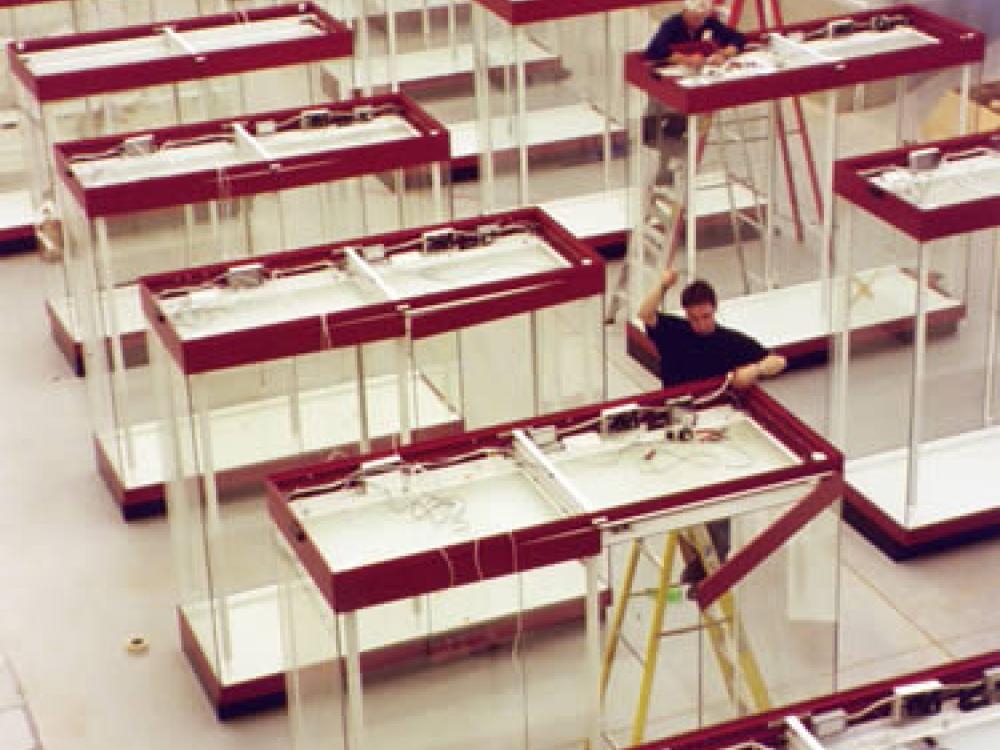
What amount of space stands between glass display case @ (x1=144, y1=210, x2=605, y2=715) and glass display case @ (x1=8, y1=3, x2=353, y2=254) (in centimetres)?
270

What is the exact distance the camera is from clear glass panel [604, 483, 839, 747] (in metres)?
7.55

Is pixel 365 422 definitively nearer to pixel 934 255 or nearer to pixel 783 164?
pixel 934 255

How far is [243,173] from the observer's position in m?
10.2

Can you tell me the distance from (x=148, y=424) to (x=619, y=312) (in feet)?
9.78

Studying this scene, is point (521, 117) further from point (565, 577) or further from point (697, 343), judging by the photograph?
point (565, 577)

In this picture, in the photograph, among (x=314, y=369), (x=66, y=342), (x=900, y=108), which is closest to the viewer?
(x=314, y=369)

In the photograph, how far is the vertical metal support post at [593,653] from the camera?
739 cm

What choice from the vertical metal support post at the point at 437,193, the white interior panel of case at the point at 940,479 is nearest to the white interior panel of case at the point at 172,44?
the vertical metal support post at the point at 437,193

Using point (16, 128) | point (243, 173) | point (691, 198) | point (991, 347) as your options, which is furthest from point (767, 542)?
point (16, 128)

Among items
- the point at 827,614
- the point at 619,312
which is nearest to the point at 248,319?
the point at 827,614

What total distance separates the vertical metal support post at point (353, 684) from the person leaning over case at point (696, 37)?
5.15m

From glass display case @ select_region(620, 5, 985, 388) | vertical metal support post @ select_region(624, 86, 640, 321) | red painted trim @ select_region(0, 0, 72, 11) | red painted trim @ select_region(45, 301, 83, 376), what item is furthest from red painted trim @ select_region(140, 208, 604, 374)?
red painted trim @ select_region(0, 0, 72, 11)

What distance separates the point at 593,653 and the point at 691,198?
4.24m

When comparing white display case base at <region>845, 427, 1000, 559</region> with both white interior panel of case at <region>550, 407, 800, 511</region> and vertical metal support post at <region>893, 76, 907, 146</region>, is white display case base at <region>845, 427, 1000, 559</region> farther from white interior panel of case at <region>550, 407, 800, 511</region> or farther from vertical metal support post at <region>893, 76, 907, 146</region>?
vertical metal support post at <region>893, 76, 907, 146</region>
